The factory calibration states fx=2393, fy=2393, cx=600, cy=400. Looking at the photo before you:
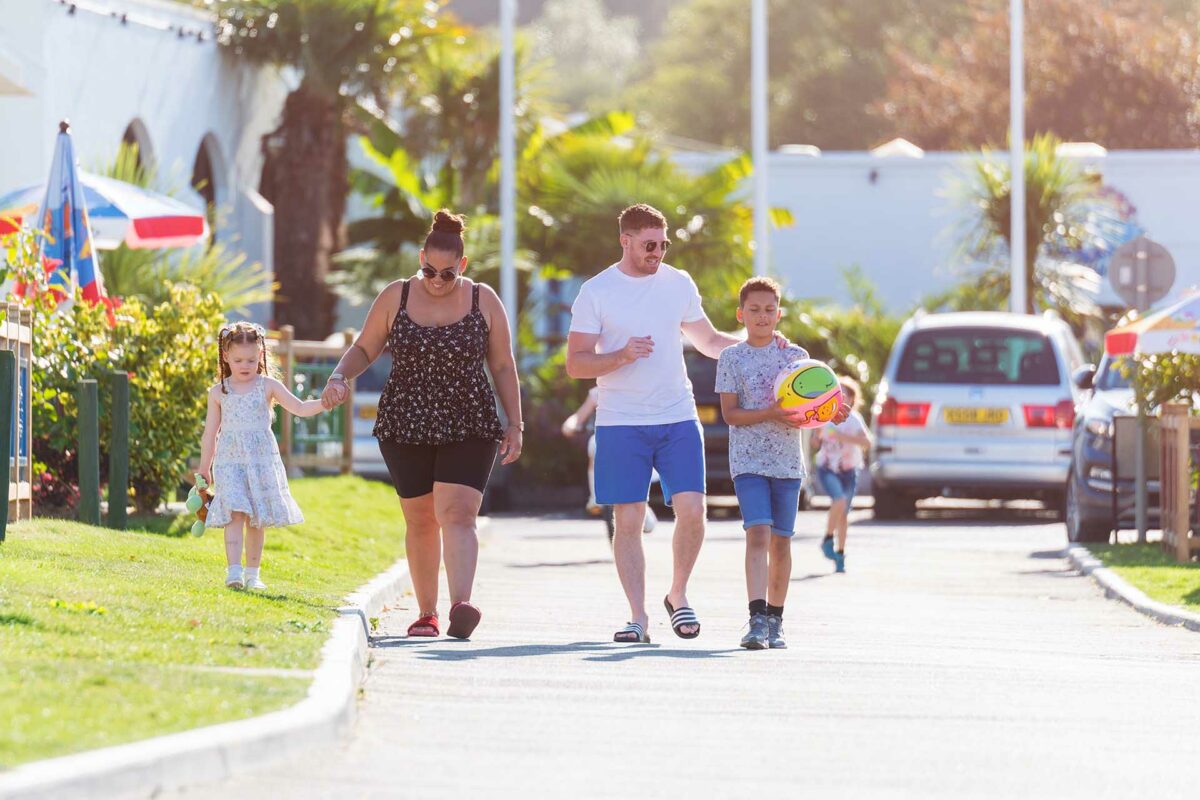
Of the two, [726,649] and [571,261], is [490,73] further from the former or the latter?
[726,649]

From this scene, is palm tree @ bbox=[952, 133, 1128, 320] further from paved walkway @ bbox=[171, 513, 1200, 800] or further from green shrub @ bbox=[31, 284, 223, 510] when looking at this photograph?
paved walkway @ bbox=[171, 513, 1200, 800]

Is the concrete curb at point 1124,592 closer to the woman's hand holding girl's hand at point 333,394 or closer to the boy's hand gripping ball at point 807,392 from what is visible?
the boy's hand gripping ball at point 807,392

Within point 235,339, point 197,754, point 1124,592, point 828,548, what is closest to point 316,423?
point 828,548

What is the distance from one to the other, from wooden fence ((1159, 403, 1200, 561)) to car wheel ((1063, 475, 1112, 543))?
5.24 feet

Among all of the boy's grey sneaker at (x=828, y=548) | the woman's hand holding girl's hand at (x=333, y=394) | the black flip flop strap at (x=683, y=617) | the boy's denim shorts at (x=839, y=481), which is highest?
the woman's hand holding girl's hand at (x=333, y=394)

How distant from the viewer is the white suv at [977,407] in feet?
71.6

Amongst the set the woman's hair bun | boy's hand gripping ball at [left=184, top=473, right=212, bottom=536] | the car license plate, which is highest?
the woman's hair bun

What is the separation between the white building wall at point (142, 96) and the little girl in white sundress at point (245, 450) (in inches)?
364

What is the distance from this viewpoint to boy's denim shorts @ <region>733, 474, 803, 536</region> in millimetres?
10234

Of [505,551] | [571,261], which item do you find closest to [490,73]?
[571,261]

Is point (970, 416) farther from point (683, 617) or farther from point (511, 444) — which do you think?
point (511, 444)

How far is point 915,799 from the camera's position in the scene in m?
6.30

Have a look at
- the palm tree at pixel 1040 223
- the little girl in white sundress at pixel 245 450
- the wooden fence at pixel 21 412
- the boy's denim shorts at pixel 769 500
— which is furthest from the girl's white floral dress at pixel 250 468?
the palm tree at pixel 1040 223

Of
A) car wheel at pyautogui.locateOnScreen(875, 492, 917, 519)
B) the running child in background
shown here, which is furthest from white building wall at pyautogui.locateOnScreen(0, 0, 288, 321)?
the running child in background
